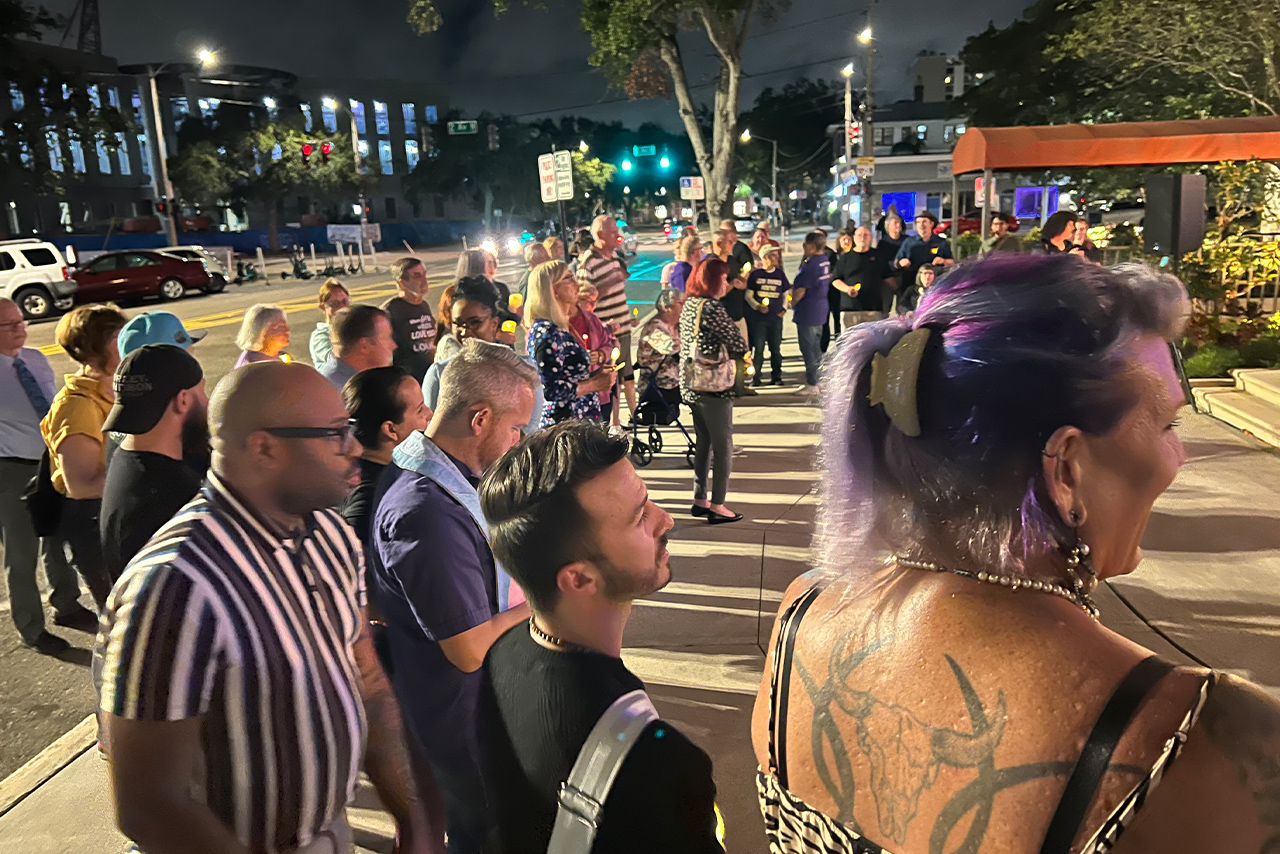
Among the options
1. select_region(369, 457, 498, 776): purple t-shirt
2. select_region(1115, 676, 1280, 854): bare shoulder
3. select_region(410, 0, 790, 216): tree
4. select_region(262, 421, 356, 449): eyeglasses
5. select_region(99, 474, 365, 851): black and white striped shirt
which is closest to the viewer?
select_region(1115, 676, 1280, 854): bare shoulder

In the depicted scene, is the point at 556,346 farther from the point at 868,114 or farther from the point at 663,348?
the point at 868,114

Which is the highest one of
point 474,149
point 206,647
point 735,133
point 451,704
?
point 474,149

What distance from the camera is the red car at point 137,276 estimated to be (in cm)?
2411

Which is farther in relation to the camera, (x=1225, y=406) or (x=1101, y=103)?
(x=1101, y=103)

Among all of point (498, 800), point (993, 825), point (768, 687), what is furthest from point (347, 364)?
point (993, 825)

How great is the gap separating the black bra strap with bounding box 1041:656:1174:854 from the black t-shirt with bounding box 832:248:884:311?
10000 mm

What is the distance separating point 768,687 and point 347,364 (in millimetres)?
3906

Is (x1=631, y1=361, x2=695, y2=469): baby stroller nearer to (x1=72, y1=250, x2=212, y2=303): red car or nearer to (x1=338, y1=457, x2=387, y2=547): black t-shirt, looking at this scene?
(x1=338, y1=457, x2=387, y2=547): black t-shirt

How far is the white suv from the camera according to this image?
21359 millimetres

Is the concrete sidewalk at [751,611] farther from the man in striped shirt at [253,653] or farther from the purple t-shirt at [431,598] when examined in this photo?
the man in striped shirt at [253,653]

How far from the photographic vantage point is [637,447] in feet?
24.9

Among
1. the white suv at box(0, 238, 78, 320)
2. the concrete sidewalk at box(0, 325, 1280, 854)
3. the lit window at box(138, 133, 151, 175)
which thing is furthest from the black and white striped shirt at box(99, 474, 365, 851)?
the lit window at box(138, 133, 151, 175)

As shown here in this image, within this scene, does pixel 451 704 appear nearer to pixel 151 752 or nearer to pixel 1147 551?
pixel 151 752

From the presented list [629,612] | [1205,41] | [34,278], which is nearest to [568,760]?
[629,612]
